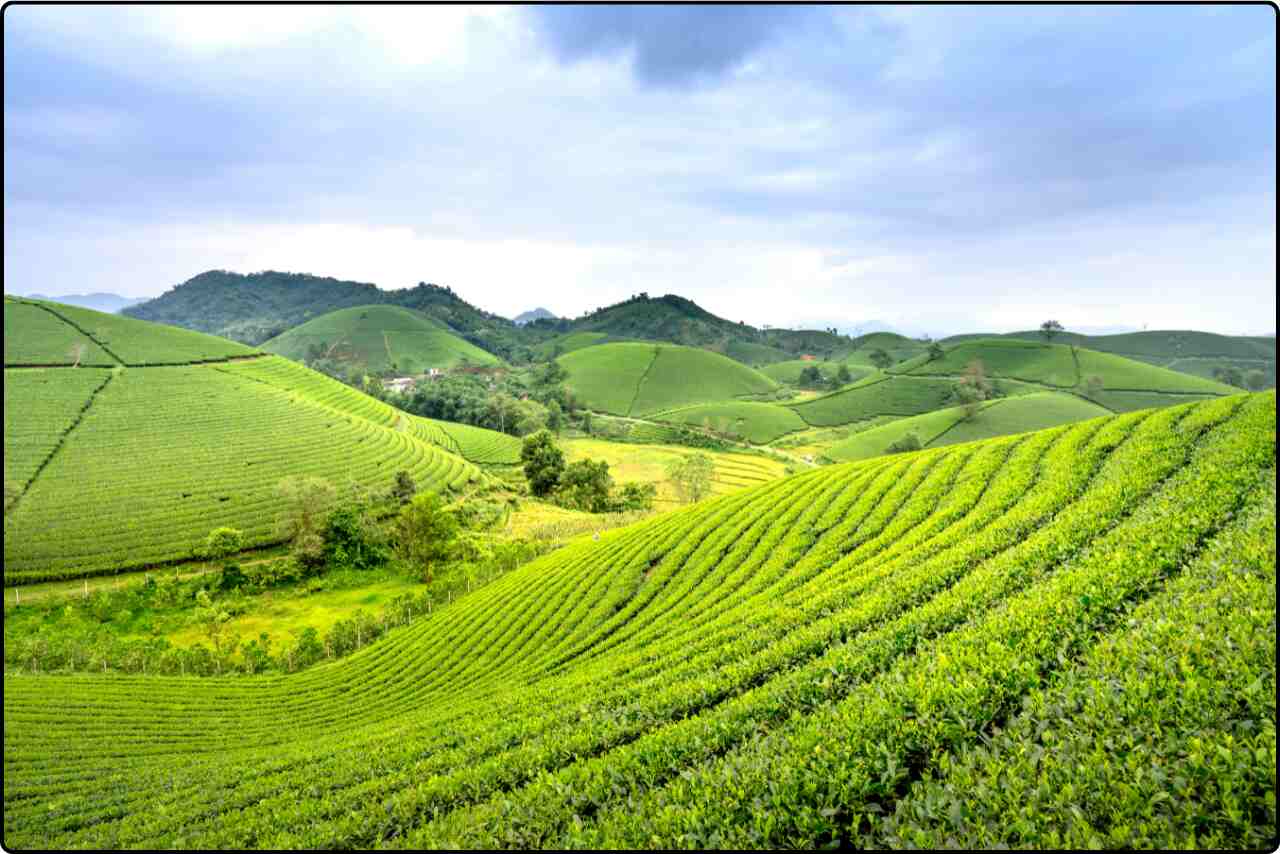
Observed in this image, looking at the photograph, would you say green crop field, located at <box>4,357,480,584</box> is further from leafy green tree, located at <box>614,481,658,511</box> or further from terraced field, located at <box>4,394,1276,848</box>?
terraced field, located at <box>4,394,1276,848</box>

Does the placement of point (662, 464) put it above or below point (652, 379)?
below

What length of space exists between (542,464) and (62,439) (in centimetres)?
5635

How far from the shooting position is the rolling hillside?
4794 centimetres

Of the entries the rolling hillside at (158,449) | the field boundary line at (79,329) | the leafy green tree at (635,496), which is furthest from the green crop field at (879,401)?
the field boundary line at (79,329)

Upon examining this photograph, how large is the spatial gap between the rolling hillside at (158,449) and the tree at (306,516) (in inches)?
132

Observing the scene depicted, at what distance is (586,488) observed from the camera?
247 feet

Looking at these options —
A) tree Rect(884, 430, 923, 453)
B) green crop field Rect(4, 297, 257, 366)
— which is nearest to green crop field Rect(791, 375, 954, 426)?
tree Rect(884, 430, 923, 453)

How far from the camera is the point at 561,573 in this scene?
29375 millimetres

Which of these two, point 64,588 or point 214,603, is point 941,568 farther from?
point 64,588

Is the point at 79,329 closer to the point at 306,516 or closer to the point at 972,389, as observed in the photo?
the point at 306,516

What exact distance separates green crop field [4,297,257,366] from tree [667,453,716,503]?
286 feet

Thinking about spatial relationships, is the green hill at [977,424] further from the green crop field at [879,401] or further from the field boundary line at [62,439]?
the field boundary line at [62,439]

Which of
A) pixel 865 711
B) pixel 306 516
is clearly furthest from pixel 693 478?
pixel 865 711

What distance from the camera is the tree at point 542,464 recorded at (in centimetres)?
8000
